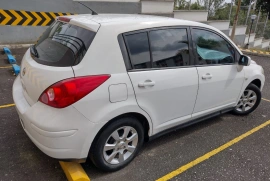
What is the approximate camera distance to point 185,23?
9.73 ft

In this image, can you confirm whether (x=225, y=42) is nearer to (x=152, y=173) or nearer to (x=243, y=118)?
(x=243, y=118)

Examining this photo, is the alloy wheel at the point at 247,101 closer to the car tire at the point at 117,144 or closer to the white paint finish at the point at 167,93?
the white paint finish at the point at 167,93

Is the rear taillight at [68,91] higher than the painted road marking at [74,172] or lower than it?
higher

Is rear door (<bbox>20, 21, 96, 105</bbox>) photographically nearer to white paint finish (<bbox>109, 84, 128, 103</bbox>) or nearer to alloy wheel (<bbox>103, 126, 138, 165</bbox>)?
white paint finish (<bbox>109, 84, 128, 103</bbox>)

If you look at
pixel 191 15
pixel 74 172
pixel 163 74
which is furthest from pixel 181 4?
pixel 74 172

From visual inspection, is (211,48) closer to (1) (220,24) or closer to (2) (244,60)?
(2) (244,60)

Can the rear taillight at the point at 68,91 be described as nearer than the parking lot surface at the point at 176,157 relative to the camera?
Yes

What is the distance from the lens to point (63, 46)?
2375 mm

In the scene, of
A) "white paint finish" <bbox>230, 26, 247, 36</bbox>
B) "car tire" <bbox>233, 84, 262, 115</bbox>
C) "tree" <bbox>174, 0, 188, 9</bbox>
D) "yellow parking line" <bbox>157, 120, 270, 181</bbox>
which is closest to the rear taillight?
"yellow parking line" <bbox>157, 120, 270, 181</bbox>

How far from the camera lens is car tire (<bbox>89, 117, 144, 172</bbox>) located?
2.35 meters

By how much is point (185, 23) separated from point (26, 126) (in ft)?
7.41

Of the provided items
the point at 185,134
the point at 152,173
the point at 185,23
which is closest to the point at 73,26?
the point at 185,23

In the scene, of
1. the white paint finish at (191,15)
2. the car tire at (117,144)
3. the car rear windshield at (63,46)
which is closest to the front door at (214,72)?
the car tire at (117,144)

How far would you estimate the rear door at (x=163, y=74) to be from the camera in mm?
2475
